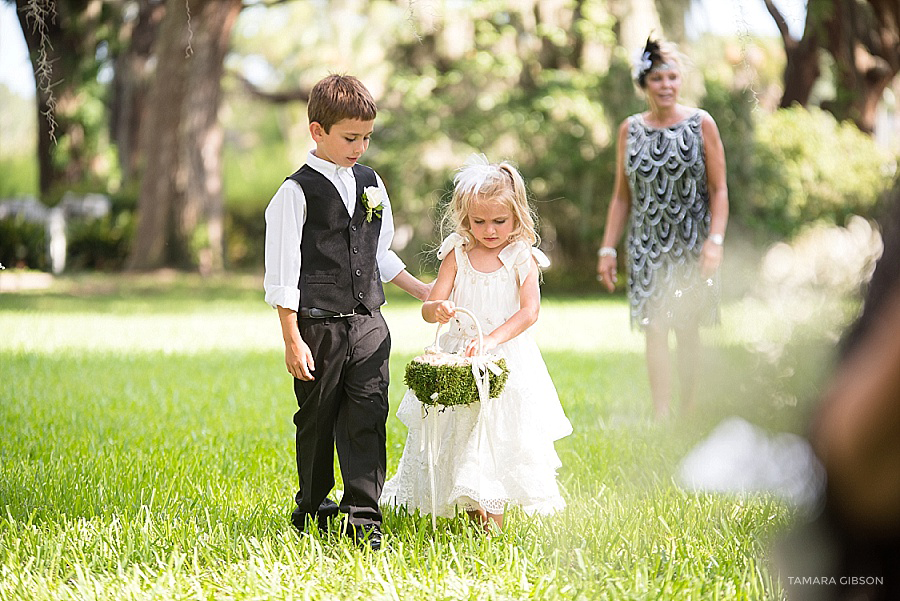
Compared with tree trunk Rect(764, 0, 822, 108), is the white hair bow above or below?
below

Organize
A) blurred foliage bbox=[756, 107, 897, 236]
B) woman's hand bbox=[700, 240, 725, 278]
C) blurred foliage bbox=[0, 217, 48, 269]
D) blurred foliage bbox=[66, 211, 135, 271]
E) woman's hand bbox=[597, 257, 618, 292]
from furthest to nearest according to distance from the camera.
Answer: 1. blurred foliage bbox=[66, 211, 135, 271]
2. blurred foliage bbox=[0, 217, 48, 269]
3. blurred foliage bbox=[756, 107, 897, 236]
4. woman's hand bbox=[597, 257, 618, 292]
5. woman's hand bbox=[700, 240, 725, 278]

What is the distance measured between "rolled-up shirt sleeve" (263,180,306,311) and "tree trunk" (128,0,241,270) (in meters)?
13.2

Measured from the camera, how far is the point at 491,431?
3.28 metres

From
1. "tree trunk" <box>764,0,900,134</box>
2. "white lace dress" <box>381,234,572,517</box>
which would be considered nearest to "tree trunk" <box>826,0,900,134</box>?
"tree trunk" <box>764,0,900,134</box>

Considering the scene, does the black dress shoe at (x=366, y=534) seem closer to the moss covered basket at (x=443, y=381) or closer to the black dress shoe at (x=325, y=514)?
the black dress shoe at (x=325, y=514)

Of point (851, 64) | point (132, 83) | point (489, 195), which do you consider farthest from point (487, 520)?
point (132, 83)

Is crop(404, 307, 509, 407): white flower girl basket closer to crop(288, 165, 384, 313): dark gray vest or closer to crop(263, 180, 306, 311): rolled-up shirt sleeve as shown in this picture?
crop(288, 165, 384, 313): dark gray vest

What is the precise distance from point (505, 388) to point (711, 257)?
1850 mm

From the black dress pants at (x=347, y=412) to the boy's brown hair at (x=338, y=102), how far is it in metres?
0.61

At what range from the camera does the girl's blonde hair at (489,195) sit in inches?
130

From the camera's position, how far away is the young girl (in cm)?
324

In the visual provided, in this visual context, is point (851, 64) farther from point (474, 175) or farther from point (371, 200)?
point (371, 200)

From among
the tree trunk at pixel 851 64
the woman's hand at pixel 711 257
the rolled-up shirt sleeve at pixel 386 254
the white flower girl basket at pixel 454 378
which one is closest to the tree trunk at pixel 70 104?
the tree trunk at pixel 851 64

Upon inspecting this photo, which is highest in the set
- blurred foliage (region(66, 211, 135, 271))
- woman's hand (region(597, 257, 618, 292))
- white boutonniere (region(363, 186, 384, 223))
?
white boutonniere (region(363, 186, 384, 223))
